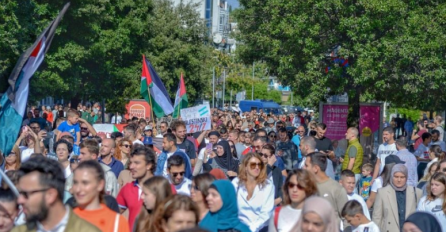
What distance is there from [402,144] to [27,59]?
6.24m

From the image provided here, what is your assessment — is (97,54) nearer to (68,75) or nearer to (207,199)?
(68,75)

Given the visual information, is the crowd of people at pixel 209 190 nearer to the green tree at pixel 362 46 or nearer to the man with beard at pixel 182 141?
the man with beard at pixel 182 141

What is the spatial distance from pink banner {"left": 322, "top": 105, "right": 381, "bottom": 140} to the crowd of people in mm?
Result: 11208

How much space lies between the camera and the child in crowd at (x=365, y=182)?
46.6 ft

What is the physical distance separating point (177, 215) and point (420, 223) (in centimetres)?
181

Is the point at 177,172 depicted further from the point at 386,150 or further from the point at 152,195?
the point at 386,150

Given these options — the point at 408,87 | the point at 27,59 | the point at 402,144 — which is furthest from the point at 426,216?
the point at 408,87

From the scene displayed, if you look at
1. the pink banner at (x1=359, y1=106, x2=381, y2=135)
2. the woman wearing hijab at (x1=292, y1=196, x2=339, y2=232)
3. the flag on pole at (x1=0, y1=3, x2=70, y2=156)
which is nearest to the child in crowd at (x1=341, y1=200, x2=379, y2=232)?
the woman wearing hijab at (x1=292, y1=196, x2=339, y2=232)

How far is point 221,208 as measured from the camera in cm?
776

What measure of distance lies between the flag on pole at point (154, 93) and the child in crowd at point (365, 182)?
25.0ft

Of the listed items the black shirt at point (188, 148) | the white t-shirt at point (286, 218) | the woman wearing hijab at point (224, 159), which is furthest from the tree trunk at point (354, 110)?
the white t-shirt at point (286, 218)

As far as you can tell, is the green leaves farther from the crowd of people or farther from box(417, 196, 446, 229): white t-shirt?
box(417, 196, 446, 229): white t-shirt

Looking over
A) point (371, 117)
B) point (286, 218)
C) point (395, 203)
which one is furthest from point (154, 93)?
point (286, 218)

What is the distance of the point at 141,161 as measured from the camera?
887cm
